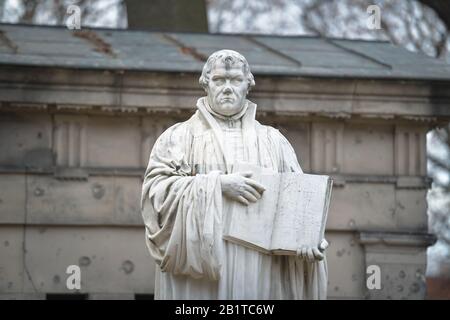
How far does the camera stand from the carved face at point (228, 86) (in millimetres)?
16109

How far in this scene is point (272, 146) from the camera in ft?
53.3

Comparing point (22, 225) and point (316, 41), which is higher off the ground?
point (316, 41)

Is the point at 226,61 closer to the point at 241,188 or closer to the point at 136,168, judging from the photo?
the point at 241,188

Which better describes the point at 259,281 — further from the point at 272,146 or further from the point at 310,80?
the point at 310,80

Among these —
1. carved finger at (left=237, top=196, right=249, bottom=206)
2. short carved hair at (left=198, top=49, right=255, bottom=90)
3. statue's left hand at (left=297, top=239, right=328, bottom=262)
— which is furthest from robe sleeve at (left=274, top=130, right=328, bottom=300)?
short carved hair at (left=198, top=49, right=255, bottom=90)

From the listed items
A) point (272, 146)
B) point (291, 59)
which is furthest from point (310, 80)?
point (272, 146)

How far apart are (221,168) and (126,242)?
7668 millimetres

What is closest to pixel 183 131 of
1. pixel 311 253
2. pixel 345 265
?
pixel 311 253

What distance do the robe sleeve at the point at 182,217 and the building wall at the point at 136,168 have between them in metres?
7.44

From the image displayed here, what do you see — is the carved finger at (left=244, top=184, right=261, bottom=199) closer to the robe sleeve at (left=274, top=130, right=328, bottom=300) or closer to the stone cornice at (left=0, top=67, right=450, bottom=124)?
the robe sleeve at (left=274, top=130, right=328, bottom=300)

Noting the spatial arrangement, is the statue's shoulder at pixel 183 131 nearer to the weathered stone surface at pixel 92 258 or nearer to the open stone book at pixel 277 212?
the open stone book at pixel 277 212
